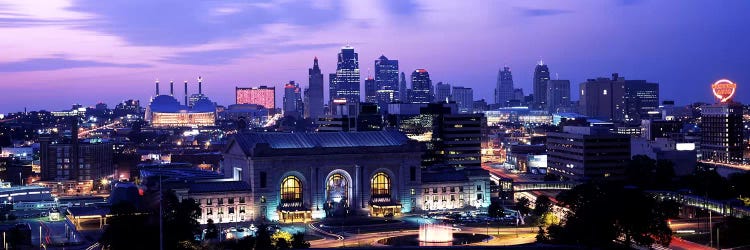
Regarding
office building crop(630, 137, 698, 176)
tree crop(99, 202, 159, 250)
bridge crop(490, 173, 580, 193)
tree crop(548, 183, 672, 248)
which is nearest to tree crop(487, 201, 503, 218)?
bridge crop(490, 173, 580, 193)

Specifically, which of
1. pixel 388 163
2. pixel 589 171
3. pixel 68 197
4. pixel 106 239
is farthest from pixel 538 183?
pixel 106 239

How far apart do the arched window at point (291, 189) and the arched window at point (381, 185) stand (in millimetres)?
9105

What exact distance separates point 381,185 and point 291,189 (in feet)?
37.3

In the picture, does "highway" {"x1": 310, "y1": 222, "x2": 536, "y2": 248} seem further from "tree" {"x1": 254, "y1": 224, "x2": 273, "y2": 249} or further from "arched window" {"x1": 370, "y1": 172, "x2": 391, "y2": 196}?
"arched window" {"x1": 370, "y1": 172, "x2": 391, "y2": 196}

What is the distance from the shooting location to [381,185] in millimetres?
115250

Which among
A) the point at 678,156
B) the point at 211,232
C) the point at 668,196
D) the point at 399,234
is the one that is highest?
the point at 678,156

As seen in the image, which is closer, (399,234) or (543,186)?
(399,234)

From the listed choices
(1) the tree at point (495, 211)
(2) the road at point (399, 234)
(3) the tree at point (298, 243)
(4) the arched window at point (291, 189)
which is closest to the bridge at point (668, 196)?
(2) the road at point (399, 234)

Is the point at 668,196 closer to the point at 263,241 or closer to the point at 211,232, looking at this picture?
the point at 211,232

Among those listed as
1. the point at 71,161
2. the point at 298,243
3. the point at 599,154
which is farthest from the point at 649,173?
the point at 71,161

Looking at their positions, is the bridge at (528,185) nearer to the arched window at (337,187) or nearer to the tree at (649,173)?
the tree at (649,173)

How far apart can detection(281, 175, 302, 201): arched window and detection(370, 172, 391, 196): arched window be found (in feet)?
29.9

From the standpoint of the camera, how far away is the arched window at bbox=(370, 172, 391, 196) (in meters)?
115

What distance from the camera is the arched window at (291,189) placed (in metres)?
111
